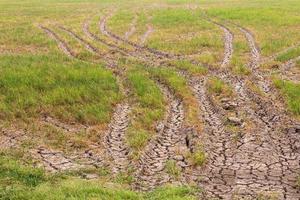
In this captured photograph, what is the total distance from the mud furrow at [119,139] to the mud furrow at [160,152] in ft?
1.81

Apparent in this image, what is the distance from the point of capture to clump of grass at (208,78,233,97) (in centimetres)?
2000

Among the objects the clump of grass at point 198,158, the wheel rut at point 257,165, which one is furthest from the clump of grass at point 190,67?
the clump of grass at point 198,158

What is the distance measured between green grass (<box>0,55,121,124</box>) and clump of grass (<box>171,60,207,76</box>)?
4.22 m

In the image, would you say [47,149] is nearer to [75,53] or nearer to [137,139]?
[137,139]

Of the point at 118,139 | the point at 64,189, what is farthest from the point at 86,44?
the point at 64,189

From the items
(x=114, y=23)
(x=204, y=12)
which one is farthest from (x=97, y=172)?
(x=204, y=12)

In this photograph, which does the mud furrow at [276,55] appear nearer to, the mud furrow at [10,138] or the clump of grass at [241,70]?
the clump of grass at [241,70]

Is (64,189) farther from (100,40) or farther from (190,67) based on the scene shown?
(100,40)

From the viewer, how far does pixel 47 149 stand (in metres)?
14.7

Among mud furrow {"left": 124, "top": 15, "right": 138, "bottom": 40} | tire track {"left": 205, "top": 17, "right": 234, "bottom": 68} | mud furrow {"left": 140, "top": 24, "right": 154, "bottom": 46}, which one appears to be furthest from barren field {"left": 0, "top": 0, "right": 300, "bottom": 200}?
mud furrow {"left": 124, "top": 15, "right": 138, "bottom": 40}

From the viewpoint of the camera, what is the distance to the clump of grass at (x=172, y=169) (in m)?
12.8

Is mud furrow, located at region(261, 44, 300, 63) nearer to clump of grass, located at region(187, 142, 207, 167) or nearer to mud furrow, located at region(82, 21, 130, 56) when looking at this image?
mud furrow, located at region(82, 21, 130, 56)

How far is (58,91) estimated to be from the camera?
19.0m

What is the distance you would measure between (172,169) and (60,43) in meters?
21.0
